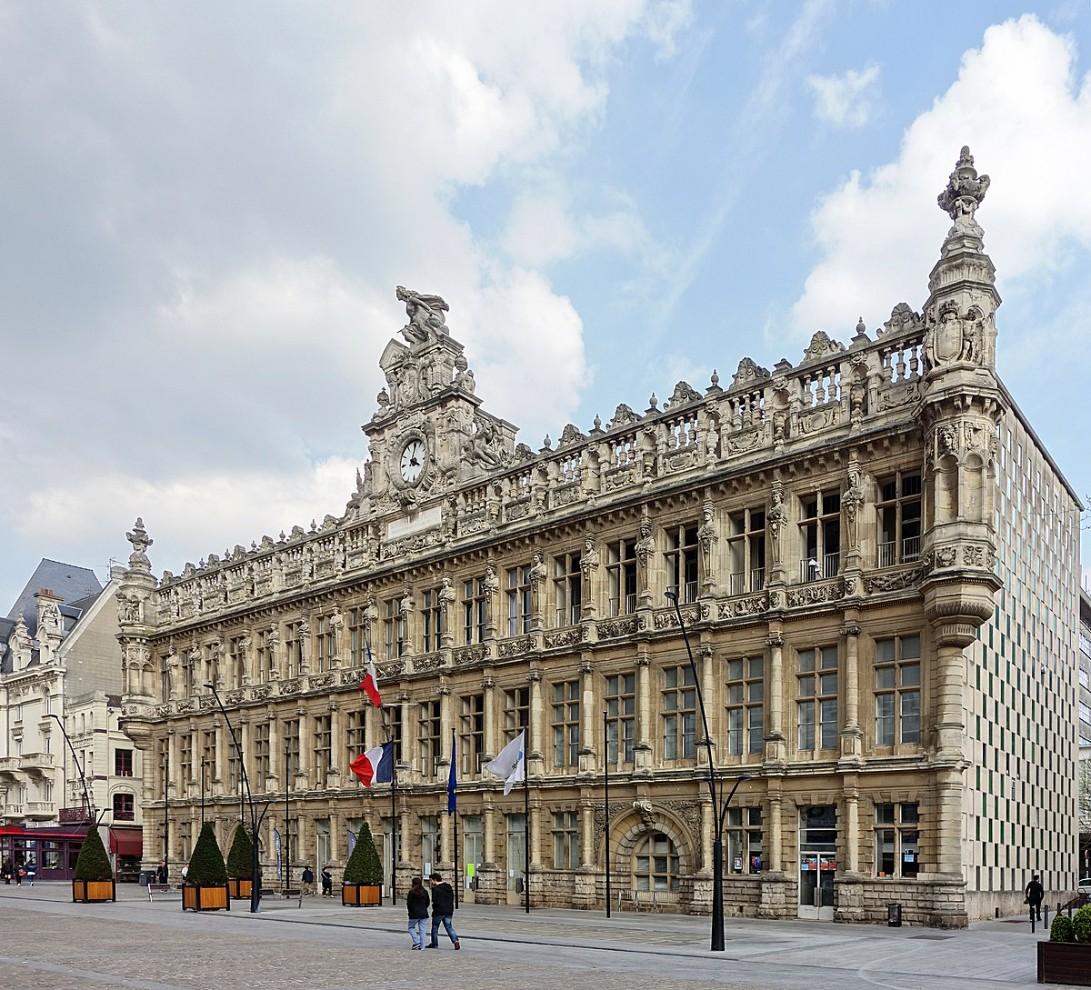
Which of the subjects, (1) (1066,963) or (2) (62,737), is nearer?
(1) (1066,963)

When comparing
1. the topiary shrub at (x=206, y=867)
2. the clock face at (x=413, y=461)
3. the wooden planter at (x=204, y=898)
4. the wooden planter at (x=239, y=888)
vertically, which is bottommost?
the wooden planter at (x=239, y=888)

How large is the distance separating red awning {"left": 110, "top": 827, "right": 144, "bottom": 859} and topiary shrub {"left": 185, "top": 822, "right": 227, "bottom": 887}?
1615 inches

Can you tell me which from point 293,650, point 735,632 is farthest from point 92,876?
point 735,632

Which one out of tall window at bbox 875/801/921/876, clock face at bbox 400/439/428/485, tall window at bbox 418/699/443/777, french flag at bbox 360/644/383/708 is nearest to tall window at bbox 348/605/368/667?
tall window at bbox 418/699/443/777

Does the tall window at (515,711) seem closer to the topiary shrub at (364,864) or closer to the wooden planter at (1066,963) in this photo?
the topiary shrub at (364,864)

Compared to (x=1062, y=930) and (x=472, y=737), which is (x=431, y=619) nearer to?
(x=472, y=737)

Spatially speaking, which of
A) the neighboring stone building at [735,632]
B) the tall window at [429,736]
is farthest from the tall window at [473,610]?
the tall window at [429,736]

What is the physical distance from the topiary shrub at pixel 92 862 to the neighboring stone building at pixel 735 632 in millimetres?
11404

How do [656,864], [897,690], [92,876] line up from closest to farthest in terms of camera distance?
[897,690] < [656,864] < [92,876]

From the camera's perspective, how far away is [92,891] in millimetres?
51406

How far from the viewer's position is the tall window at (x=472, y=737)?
53.2 metres

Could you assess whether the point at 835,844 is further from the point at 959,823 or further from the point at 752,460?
the point at 752,460

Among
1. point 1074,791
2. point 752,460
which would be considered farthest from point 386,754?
point 1074,791

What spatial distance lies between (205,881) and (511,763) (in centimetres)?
1169
